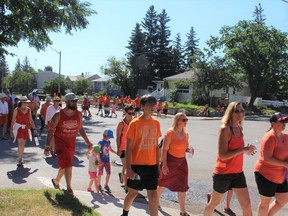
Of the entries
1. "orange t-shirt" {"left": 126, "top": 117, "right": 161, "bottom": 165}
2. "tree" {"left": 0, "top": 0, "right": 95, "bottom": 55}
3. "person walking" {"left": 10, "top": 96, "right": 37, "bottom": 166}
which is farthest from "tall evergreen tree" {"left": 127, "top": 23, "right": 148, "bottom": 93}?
"orange t-shirt" {"left": 126, "top": 117, "right": 161, "bottom": 165}

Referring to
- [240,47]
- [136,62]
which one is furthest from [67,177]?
[136,62]

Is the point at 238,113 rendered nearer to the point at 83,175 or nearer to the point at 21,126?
the point at 83,175

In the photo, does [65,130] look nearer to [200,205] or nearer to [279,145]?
[200,205]

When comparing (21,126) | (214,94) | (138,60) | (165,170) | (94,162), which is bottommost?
(94,162)

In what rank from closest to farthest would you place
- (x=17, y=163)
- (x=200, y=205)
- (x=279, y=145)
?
(x=279, y=145) → (x=200, y=205) → (x=17, y=163)

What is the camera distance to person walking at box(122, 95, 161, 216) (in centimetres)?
479

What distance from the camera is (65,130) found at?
613cm

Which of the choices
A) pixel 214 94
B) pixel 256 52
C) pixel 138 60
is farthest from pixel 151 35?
pixel 256 52

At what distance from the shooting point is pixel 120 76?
6044 centimetres

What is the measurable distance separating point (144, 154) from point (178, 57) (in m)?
75.6

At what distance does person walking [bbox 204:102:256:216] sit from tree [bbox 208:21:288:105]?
41.3m

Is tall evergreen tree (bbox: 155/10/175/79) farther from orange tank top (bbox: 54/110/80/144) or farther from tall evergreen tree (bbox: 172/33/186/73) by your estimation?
orange tank top (bbox: 54/110/80/144)

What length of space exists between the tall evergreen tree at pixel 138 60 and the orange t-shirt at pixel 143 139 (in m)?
56.3

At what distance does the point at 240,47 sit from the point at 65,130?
1656 inches
